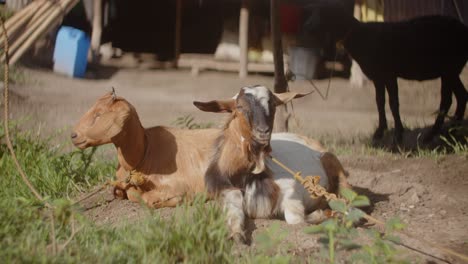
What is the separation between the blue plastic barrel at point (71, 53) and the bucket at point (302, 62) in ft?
11.4

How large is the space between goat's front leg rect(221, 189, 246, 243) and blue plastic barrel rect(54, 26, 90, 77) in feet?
23.2

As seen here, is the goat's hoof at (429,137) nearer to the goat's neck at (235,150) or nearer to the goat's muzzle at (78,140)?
the goat's neck at (235,150)

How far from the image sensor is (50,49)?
11.2 metres

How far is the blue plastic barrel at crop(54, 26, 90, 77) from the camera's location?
1080 cm

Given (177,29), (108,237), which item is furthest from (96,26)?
(108,237)

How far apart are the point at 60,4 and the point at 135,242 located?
4383 millimetres

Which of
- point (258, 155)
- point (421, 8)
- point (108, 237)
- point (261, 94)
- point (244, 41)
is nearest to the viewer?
point (108, 237)

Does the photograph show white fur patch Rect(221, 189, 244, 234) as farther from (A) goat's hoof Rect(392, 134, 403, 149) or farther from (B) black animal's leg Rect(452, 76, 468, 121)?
(B) black animal's leg Rect(452, 76, 468, 121)

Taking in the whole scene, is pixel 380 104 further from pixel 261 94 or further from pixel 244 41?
pixel 244 41

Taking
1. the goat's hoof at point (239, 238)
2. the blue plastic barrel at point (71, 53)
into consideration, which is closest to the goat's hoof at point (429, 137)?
the goat's hoof at point (239, 238)

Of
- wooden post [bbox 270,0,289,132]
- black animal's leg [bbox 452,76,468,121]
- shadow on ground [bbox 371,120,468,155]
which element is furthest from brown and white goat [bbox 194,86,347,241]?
black animal's leg [bbox 452,76,468,121]

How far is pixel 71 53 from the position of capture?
10.9 meters

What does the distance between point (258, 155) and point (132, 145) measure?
916mm

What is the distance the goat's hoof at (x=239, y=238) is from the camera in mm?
3899
